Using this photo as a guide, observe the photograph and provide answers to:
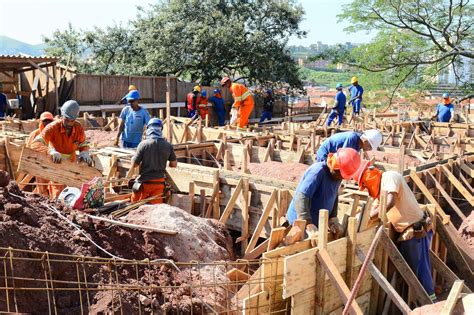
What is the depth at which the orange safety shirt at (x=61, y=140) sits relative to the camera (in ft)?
24.3

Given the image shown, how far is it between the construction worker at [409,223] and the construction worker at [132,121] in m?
4.78

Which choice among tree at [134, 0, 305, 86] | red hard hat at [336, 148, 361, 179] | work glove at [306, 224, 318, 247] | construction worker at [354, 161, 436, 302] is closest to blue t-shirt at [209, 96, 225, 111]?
tree at [134, 0, 305, 86]

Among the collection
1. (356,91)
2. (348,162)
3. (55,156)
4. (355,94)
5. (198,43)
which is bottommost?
(55,156)

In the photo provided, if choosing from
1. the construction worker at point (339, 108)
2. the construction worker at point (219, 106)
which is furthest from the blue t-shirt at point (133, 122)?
the construction worker at point (219, 106)

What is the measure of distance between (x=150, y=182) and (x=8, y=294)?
125 inches

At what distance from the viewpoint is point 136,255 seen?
5406 millimetres

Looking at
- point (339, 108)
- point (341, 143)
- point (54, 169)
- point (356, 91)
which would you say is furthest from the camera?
point (356, 91)

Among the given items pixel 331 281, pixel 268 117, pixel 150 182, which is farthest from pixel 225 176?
pixel 268 117

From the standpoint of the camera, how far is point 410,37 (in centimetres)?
2409

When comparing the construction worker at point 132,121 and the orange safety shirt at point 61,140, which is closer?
the orange safety shirt at point 61,140

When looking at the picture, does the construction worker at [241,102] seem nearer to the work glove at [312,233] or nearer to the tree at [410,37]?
the work glove at [312,233]

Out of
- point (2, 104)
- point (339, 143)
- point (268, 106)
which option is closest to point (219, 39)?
point (268, 106)

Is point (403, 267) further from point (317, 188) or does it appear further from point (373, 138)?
point (373, 138)

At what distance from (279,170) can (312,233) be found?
15.7ft
